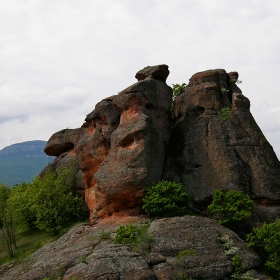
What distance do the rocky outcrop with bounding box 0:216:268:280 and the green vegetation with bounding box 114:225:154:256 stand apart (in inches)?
14.6

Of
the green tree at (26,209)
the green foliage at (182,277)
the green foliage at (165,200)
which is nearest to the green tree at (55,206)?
the green tree at (26,209)

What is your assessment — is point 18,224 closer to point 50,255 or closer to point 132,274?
point 50,255

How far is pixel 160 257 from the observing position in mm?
26156

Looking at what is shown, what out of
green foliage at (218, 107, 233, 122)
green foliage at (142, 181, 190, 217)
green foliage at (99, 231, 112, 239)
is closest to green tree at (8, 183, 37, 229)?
green foliage at (99, 231, 112, 239)

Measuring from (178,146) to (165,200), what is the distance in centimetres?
917

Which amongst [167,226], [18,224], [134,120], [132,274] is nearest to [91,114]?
[134,120]

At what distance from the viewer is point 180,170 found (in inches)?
1555

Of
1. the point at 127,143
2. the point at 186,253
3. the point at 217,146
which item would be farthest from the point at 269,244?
the point at 127,143

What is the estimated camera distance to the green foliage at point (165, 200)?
33094 mm

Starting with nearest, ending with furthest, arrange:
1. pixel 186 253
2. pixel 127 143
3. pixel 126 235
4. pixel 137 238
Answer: pixel 186 253 → pixel 137 238 → pixel 126 235 → pixel 127 143

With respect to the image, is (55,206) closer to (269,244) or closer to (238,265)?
(238,265)

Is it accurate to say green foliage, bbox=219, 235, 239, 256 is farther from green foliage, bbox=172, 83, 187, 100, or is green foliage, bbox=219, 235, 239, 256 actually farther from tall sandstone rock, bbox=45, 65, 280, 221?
green foliage, bbox=172, 83, 187, 100

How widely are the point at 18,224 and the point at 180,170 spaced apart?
77.4ft

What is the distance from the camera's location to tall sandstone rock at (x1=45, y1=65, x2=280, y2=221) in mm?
35781
